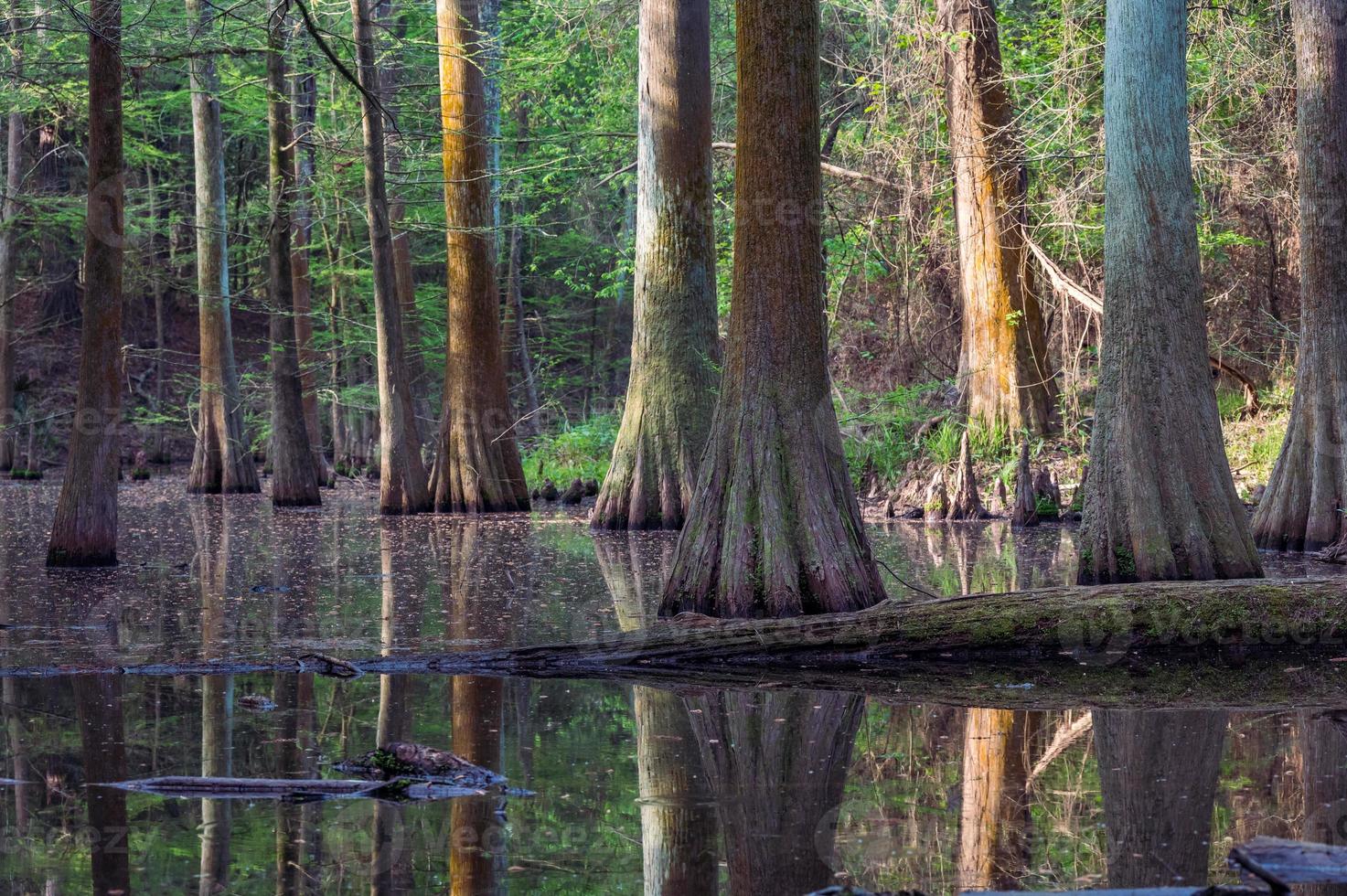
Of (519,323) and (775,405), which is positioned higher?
(519,323)

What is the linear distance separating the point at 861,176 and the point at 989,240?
2601 mm

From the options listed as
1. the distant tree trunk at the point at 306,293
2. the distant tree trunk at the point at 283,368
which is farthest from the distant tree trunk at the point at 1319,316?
the distant tree trunk at the point at 306,293

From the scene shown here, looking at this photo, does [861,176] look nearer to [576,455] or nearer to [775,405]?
[576,455]

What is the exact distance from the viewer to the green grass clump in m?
21.9

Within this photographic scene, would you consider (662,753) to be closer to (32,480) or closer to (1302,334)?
(1302,334)

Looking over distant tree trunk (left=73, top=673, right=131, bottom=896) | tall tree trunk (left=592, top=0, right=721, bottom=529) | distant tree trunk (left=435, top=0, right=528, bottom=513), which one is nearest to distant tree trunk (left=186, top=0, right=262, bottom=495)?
distant tree trunk (left=435, top=0, right=528, bottom=513)

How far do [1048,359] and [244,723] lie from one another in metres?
15.0

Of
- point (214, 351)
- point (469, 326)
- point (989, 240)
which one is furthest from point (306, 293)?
point (989, 240)

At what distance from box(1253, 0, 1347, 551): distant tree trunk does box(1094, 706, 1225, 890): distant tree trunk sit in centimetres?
646

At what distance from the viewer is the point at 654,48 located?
15.1 meters

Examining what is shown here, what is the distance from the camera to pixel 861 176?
19406mm

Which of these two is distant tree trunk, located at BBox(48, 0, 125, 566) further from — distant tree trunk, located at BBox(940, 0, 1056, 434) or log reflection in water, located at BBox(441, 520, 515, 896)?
distant tree trunk, located at BBox(940, 0, 1056, 434)

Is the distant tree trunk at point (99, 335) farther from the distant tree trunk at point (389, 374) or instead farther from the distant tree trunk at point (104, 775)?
the distant tree trunk at point (389, 374)

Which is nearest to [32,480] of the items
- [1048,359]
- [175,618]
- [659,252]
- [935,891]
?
[659,252]
